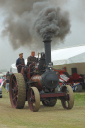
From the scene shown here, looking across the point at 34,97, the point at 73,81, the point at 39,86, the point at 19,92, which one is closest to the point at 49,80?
the point at 39,86

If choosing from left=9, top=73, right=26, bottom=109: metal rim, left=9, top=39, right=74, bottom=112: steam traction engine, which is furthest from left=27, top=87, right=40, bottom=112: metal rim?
left=9, top=73, right=26, bottom=109: metal rim

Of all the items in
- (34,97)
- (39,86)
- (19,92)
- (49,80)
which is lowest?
(34,97)

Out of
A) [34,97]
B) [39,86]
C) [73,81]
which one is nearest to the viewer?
[34,97]

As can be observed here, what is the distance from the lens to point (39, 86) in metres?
7.90

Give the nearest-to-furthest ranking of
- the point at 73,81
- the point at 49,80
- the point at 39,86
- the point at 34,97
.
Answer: the point at 34,97 → the point at 49,80 → the point at 39,86 → the point at 73,81

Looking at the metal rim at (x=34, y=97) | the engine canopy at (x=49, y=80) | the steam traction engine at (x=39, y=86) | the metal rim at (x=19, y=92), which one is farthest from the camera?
the metal rim at (x=19, y=92)

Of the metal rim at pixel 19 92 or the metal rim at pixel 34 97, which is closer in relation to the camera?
the metal rim at pixel 34 97

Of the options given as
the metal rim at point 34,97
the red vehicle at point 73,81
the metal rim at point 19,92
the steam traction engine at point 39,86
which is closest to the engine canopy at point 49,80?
the steam traction engine at point 39,86

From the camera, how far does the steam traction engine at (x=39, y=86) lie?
7.41 metres

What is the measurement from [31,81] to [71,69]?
402 inches

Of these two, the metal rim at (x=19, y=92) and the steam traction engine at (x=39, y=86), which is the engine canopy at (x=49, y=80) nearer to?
the steam traction engine at (x=39, y=86)

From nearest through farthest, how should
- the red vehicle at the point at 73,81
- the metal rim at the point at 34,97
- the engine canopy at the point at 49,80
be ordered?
the metal rim at the point at 34,97, the engine canopy at the point at 49,80, the red vehicle at the point at 73,81

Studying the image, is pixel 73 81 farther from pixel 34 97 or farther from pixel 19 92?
pixel 34 97

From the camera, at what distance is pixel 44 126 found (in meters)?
5.03
